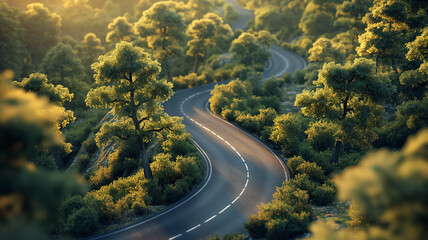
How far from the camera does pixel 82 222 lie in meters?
16.3

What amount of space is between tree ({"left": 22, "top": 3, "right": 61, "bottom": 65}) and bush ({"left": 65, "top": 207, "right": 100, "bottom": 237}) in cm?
4992

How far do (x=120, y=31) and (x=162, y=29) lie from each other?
1302 cm

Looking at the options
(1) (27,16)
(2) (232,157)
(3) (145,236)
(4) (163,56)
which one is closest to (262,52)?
(4) (163,56)

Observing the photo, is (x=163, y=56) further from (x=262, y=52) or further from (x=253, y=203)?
(x=253, y=203)

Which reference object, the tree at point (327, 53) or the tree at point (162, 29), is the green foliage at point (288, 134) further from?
the tree at point (162, 29)

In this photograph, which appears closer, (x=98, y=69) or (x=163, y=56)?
(x=98, y=69)

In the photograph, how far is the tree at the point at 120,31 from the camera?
54.1m

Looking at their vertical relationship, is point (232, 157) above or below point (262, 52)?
below

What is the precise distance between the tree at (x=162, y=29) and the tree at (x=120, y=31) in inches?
348

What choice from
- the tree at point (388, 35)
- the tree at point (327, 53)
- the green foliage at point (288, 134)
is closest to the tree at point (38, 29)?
the green foliage at point (288, 134)

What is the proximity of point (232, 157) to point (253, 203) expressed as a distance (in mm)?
7592

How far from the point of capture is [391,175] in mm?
6949

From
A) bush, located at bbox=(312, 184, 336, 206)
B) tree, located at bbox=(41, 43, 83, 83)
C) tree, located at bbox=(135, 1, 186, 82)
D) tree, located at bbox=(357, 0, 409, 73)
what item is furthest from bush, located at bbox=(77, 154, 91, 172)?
tree, located at bbox=(357, 0, 409, 73)

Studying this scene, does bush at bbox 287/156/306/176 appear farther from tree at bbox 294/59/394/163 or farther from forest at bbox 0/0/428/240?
tree at bbox 294/59/394/163
